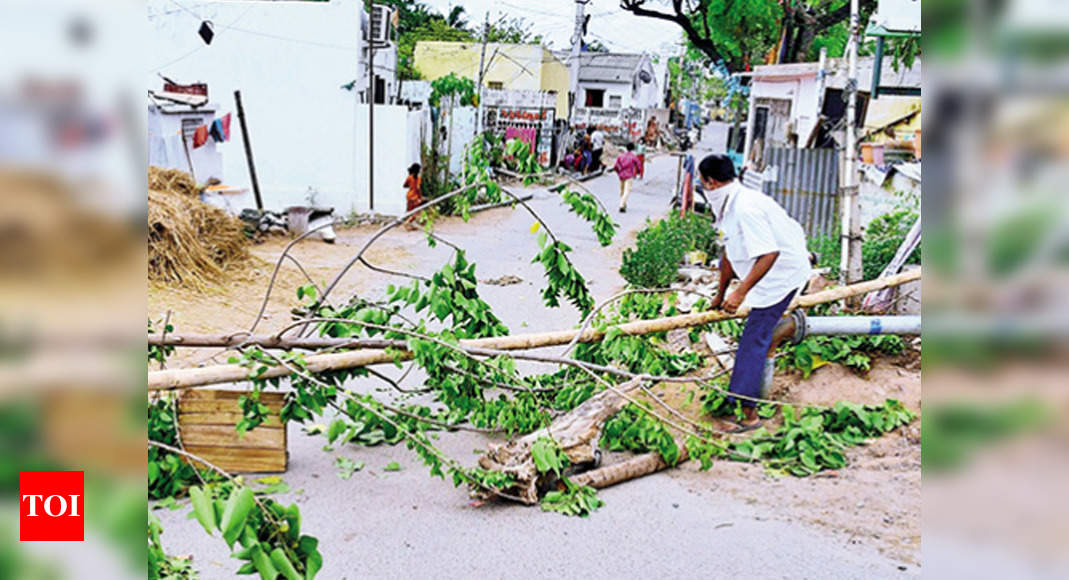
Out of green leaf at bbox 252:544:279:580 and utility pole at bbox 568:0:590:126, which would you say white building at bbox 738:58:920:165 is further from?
utility pole at bbox 568:0:590:126

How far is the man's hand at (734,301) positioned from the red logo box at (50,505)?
4.50m

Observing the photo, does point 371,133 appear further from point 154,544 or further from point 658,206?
point 154,544

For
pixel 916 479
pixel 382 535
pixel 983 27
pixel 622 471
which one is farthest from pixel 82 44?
pixel 916 479

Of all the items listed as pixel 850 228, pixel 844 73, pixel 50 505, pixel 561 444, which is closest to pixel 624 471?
pixel 561 444

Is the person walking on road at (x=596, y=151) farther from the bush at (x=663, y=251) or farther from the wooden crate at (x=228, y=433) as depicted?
the wooden crate at (x=228, y=433)

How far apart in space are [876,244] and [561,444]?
5507mm

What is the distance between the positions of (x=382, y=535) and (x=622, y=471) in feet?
4.53

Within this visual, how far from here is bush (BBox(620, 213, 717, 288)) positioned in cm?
982

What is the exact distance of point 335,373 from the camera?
4.57 meters

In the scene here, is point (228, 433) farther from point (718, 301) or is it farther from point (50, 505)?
point (50, 505)

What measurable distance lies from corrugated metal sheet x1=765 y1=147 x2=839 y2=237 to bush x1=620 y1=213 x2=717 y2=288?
1127 millimetres

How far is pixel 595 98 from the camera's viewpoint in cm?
4881

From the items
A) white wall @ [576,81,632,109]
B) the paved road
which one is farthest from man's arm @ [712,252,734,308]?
white wall @ [576,81,632,109]

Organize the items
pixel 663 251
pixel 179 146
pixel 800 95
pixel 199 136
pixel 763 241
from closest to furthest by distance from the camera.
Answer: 1. pixel 763 241
2. pixel 663 251
3. pixel 179 146
4. pixel 199 136
5. pixel 800 95
